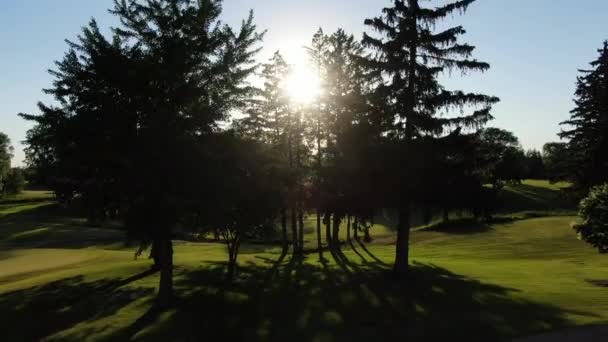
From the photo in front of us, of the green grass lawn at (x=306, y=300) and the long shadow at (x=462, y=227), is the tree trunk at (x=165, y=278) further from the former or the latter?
the long shadow at (x=462, y=227)

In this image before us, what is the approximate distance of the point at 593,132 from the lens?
36812mm

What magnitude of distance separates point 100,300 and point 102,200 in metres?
5.42

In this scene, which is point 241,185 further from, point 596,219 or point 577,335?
point 596,219

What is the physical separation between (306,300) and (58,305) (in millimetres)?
10576

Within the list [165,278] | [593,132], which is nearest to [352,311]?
[165,278]

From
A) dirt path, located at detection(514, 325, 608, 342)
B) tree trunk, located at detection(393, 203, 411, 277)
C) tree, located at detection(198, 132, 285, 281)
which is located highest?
tree, located at detection(198, 132, 285, 281)

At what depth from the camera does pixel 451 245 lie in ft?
146

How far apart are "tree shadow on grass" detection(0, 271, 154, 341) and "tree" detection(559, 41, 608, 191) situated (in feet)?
109

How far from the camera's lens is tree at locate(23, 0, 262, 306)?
16.2m

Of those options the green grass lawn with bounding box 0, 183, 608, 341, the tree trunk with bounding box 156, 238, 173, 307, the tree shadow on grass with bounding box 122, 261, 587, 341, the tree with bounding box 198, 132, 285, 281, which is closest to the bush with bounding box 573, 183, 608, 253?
the green grass lawn with bounding box 0, 183, 608, 341

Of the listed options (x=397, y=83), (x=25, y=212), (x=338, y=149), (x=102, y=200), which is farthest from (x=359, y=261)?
(x=25, y=212)

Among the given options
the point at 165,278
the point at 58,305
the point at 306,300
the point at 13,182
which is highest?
the point at 13,182

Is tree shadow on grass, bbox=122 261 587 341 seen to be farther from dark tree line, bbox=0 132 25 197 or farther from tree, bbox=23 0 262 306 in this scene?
dark tree line, bbox=0 132 25 197

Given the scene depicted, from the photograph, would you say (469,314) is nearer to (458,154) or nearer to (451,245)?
(458,154)
